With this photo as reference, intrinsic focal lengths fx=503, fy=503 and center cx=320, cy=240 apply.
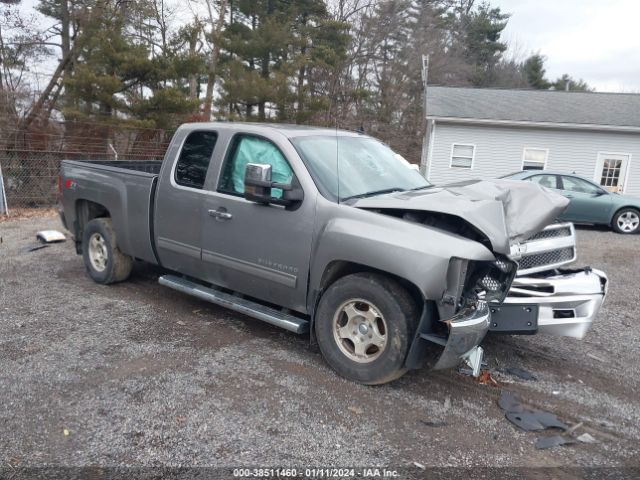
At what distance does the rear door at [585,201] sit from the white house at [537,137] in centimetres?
598

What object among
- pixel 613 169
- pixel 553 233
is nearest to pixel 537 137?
pixel 613 169

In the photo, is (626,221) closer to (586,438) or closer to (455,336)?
(586,438)

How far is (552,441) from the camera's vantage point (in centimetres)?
316

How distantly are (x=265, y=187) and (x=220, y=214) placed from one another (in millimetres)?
716

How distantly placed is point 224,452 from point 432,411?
56.9 inches

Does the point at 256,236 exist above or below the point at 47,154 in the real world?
below

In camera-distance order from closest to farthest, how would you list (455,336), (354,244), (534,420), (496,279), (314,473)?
(314,473) → (455,336) → (534,420) → (354,244) → (496,279)

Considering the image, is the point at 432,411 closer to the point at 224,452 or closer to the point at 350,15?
the point at 224,452

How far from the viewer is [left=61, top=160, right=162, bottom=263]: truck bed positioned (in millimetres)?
5207

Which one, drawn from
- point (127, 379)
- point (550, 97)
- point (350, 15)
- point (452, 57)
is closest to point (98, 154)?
point (127, 379)

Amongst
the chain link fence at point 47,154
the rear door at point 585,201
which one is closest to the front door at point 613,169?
the rear door at point 585,201

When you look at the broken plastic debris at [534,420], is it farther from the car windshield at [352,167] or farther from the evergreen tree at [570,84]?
the evergreen tree at [570,84]

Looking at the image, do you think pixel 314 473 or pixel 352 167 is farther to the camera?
pixel 352 167

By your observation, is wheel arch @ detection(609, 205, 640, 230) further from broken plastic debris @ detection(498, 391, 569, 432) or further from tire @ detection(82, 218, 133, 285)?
tire @ detection(82, 218, 133, 285)
